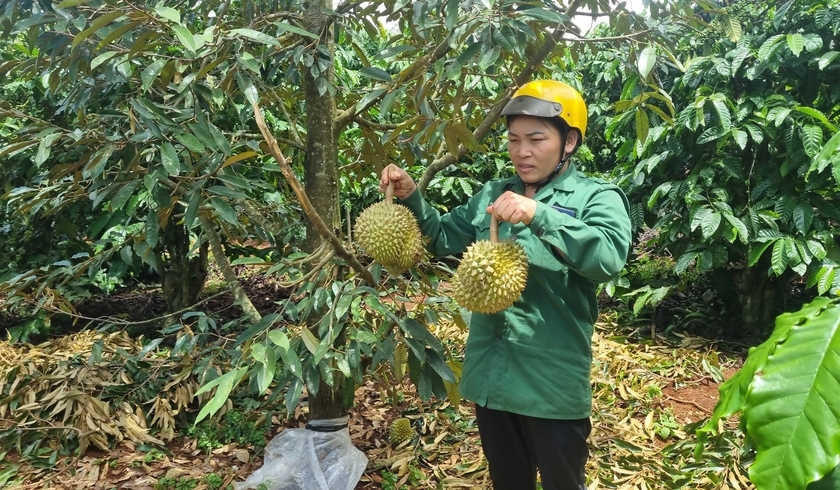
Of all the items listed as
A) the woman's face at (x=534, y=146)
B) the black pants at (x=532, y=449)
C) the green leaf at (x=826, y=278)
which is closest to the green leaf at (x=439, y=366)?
the black pants at (x=532, y=449)

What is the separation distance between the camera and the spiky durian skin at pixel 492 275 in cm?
133

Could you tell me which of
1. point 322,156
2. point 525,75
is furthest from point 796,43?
point 322,156

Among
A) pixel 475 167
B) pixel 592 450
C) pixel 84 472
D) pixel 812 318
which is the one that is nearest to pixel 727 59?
pixel 475 167

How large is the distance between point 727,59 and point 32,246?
4.62m

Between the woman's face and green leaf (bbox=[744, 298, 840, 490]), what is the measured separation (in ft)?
3.25

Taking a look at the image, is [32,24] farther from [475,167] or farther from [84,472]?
[475,167]

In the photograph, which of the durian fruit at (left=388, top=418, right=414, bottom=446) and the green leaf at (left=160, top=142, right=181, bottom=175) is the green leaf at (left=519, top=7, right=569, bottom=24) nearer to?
the green leaf at (left=160, top=142, right=181, bottom=175)

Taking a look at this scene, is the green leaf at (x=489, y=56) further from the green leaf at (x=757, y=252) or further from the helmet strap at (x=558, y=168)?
the green leaf at (x=757, y=252)

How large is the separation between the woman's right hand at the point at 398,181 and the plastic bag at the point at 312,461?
3.32ft

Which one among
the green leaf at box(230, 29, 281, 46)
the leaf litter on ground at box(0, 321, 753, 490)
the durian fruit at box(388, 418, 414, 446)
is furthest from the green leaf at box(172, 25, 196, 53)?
the durian fruit at box(388, 418, 414, 446)

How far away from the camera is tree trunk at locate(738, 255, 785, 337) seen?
11.3ft

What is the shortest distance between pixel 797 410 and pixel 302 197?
106cm

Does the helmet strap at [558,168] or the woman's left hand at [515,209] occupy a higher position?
the helmet strap at [558,168]

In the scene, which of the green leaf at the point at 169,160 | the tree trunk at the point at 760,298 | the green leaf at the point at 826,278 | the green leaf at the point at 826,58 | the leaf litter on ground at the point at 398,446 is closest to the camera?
the green leaf at the point at 169,160
